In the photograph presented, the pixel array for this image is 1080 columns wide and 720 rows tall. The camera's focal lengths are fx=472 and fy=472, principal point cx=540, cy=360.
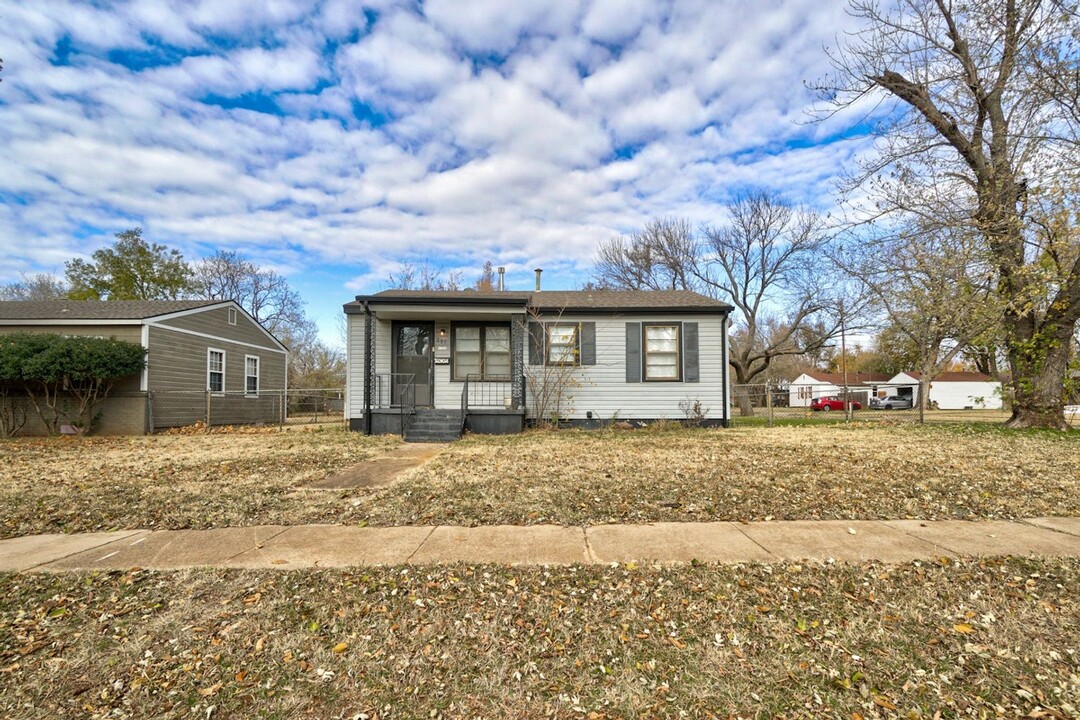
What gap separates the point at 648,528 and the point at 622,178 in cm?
1439

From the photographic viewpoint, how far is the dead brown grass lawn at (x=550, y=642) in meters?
1.90

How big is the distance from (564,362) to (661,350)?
252cm

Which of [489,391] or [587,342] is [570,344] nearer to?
[587,342]

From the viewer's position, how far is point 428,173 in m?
14.7

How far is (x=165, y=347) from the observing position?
13.2 meters

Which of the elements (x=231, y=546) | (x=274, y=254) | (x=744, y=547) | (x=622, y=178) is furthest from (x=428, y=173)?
(x=274, y=254)

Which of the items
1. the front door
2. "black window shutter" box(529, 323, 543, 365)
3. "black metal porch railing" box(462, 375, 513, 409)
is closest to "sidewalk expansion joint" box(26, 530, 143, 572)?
the front door

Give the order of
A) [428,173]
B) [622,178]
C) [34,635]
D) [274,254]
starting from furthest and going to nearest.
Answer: [274,254], [622,178], [428,173], [34,635]

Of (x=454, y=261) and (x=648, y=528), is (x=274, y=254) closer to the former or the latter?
(x=454, y=261)

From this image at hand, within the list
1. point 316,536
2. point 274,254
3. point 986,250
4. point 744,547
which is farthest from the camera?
point 274,254

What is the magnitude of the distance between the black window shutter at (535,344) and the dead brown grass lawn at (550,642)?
8822 millimetres

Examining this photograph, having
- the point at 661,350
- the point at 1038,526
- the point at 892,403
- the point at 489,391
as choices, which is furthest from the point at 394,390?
the point at 892,403

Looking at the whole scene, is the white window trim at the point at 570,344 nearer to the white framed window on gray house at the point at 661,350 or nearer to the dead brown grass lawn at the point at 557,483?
the white framed window on gray house at the point at 661,350

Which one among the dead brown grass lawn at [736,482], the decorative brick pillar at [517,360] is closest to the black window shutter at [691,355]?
the dead brown grass lawn at [736,482]
